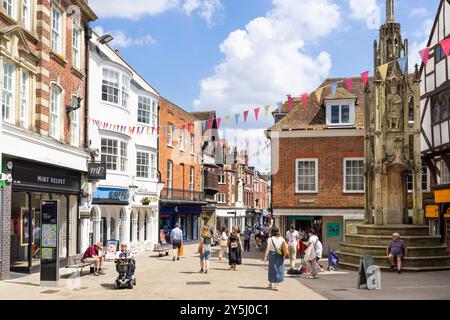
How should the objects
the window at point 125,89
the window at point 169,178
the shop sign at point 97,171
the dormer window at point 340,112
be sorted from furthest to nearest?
the window at point 169,178 < the dormer window at point 340,112 < the window at point 125,89 < the shop sign at point 97,171

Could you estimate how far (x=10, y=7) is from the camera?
16.2 m

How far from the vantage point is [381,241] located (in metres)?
18.8

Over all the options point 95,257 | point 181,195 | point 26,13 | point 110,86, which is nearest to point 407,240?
point 95,257

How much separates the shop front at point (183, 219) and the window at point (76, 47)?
14.4 m

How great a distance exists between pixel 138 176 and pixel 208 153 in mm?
21474

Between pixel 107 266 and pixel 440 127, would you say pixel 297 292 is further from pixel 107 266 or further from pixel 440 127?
pixel 440 127

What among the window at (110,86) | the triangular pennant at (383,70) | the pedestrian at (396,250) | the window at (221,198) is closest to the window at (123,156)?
the window at (110,86)

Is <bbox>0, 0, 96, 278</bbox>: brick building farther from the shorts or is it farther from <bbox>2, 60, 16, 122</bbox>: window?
the shorts

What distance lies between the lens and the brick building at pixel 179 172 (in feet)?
116

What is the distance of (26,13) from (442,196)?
60.8 feet

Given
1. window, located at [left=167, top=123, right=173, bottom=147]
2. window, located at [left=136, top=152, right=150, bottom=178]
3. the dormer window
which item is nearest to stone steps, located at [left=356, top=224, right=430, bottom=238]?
the dormer window

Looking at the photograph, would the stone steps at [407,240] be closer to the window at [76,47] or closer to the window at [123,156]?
the window at [123,156]

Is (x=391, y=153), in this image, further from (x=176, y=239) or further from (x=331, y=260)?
(x=176, y=239)

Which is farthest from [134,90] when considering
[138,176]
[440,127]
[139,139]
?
[440,127]
